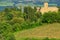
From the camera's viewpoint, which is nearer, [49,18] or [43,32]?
[43,32]

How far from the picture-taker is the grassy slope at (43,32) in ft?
48.0

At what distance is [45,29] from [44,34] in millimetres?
1444

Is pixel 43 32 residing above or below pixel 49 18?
below

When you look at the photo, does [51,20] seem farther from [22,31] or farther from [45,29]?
[22,31]

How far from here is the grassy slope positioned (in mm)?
14642

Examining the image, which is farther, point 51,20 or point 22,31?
point 51,20

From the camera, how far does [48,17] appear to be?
1850cm

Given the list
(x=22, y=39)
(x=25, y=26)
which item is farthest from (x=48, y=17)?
(x=22, y=39)

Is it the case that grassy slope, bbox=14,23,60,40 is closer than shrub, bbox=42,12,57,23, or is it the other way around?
grassy slope, bbox=14,23,60,40

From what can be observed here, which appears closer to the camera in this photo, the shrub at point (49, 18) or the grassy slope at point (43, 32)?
the grassy slope at point (43, 32)

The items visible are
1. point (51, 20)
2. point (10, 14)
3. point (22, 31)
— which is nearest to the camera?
point (22, 31)

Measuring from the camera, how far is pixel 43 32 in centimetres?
1571

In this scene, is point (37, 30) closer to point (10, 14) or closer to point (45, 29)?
point (45, 29)

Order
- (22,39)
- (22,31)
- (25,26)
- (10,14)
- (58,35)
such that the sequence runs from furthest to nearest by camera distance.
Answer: (10,14) → (25,26) → (22,31) → (58,35) → (22,39)
